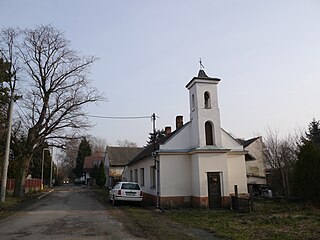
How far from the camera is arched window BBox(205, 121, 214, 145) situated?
19.6 m

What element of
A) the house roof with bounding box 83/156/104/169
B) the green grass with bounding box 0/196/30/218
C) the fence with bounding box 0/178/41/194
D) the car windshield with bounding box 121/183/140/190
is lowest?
the green grass with bounding box 0/196/30/218

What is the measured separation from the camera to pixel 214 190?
1886 cm

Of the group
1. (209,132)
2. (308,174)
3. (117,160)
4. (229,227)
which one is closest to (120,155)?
(117,160)

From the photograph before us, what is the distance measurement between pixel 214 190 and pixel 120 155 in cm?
3480

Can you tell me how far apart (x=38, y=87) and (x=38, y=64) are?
2.00m

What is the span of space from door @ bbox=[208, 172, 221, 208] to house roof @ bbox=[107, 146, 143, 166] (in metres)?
32.9

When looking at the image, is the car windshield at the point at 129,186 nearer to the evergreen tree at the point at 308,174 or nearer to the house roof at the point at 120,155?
the evergreen tree at the point at 308,174

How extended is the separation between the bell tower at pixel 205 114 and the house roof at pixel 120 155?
3203cm

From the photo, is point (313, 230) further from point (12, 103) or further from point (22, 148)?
point (22, 148)

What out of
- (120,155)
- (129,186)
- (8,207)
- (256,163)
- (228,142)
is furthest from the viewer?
(120,155)

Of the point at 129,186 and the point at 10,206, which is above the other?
the point at 129,186

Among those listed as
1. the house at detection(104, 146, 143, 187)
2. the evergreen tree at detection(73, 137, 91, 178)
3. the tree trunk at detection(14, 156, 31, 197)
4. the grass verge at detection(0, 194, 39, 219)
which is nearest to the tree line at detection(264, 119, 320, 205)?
the grass verge at detection(0, 194, 39, 219)

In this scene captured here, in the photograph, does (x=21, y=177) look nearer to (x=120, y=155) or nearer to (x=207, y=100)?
(x=207, y=100)

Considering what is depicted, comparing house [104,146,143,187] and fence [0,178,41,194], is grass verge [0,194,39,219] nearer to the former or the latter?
fence [0,178,41,194]
